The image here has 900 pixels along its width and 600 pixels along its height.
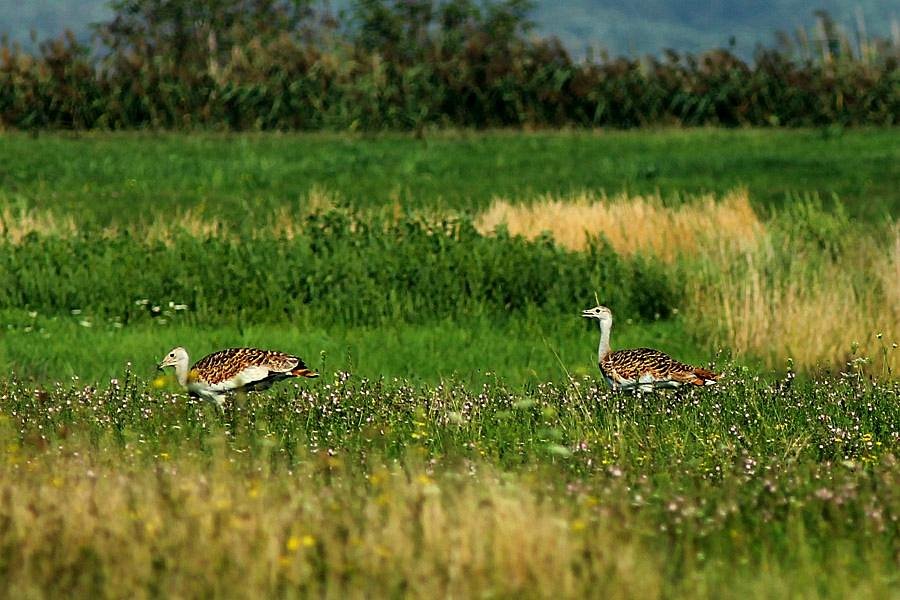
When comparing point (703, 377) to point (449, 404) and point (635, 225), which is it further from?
point (635, 225)

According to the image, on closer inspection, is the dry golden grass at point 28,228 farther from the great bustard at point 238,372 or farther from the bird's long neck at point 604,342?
the bird's long neck at point 604,342

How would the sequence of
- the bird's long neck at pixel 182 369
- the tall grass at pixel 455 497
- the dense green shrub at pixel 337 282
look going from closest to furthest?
the tall grass at pixel 455 497, the bird's long neck at pixel 182 369, the dense green shrub at pixel 337 282

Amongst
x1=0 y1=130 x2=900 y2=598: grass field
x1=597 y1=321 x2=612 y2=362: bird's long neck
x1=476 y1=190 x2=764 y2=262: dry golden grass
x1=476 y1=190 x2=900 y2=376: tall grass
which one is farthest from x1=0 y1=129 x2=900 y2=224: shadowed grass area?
x1=597 y1=321 x2=612 y2=362: bird's long neck

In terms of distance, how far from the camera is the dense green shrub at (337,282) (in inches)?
631

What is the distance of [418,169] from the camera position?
104ft

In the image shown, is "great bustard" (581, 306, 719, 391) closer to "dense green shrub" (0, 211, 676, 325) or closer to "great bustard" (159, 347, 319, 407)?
"great bustard" (159, 347, 319, 407)

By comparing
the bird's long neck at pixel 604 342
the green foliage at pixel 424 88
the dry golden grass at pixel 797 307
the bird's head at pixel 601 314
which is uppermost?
the bird's head at pixel 601 314

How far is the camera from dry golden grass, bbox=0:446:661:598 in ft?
19.7

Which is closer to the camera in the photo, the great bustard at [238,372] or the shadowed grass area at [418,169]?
the great bustard at [238,372]

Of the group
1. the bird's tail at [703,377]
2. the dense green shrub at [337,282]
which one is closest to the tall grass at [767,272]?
the dense green shrub at [337,282]

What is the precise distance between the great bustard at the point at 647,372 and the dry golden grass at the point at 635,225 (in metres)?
7.18

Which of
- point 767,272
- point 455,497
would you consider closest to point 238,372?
point 455,497

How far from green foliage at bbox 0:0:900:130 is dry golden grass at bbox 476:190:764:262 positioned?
2375 cm

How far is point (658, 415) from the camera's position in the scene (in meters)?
9.78
